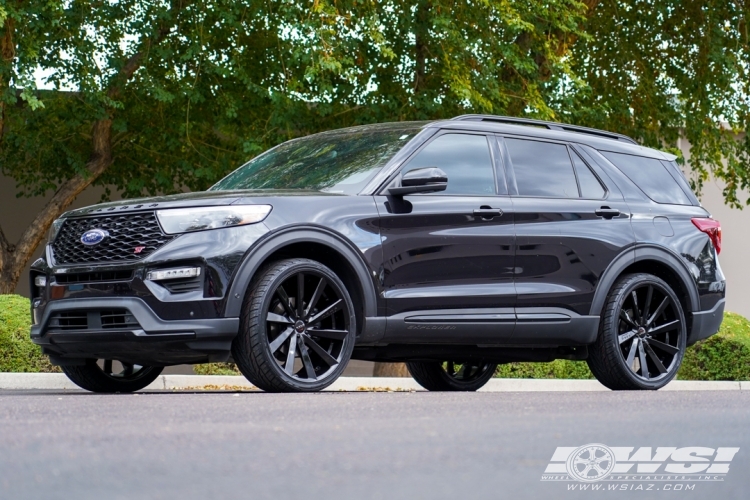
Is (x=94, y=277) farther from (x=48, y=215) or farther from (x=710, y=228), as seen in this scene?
(x=48, y=215)

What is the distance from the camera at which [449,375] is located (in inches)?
408

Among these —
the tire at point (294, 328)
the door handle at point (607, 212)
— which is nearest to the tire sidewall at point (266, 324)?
the tire at point (294, 328)

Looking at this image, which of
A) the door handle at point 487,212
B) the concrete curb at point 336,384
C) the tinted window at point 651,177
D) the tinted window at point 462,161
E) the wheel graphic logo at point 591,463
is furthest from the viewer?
the concrete curb at point 336,384

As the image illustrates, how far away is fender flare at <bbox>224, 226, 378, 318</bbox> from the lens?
22.8 ft

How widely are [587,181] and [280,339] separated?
3.20 metres

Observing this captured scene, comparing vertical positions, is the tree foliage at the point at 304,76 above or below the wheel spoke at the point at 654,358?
above

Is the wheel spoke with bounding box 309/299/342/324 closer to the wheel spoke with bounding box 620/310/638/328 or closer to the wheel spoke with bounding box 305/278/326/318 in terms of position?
the wheel spoke with bounding box 305/278/326/318

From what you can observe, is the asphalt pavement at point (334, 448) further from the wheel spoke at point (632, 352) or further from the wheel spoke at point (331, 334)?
the wheel spoke at point (632, 352)

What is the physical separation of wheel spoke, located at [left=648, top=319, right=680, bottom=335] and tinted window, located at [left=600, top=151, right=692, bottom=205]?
3.45ft

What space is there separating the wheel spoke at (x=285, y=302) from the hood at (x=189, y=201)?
1.86 feet

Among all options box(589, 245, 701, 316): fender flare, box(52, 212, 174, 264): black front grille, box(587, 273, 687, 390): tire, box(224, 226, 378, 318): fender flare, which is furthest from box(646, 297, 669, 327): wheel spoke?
box(52, 212, 174, 264): black front grille

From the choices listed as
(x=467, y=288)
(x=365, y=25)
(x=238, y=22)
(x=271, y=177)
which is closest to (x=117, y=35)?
(x=238, y=22)

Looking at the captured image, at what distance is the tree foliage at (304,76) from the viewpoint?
50.9ft

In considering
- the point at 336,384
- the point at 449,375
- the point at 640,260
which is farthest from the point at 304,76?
the point at 640,260
